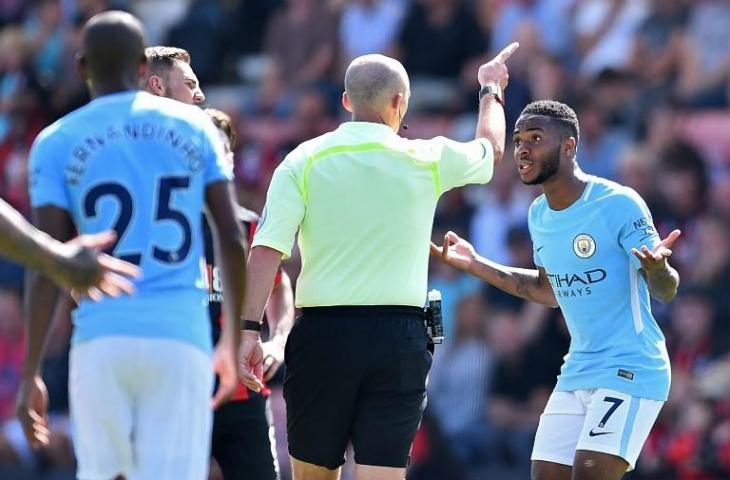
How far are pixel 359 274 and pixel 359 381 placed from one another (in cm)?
50

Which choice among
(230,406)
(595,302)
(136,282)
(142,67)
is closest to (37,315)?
(136,282)

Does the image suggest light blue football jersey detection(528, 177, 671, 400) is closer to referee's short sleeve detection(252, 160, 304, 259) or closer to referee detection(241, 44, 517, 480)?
referee detection(241, 44, 517, 480)

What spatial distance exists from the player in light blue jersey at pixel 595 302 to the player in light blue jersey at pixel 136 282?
2519mm

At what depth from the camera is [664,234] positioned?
12.5m

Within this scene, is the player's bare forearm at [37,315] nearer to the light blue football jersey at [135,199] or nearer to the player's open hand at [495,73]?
the light blue football jersey at [135,199]

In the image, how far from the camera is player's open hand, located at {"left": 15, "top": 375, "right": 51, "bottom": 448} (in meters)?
5.71

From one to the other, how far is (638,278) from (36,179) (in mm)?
3366

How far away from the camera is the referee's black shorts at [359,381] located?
23.5ft

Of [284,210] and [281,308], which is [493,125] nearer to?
[284,210]

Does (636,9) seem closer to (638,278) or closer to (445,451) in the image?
(445,451)

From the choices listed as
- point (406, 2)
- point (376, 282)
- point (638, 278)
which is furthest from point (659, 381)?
point (406, 2)

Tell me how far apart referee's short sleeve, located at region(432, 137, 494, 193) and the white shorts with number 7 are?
125cm

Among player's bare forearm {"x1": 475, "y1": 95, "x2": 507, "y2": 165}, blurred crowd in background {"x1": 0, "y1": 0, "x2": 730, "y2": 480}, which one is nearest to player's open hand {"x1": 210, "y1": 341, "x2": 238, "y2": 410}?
player's bare forearm {"x1": 475, "y1": 95, "x2": 507, "y2": 165}

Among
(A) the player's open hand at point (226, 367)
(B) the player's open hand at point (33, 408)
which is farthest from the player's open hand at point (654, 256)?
(B) the player's open hand at point (33, 408)
